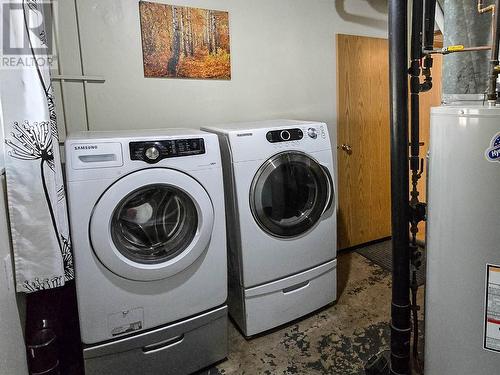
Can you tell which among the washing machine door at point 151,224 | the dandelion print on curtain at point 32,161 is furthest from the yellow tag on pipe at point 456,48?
the dandelion print on curtain at point 32,161

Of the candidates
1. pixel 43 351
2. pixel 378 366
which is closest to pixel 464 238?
pixel 378 366

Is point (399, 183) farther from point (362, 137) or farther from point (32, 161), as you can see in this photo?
point (362, 137)

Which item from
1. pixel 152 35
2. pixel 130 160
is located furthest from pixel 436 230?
pixel 152 35

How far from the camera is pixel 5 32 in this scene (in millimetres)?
1054

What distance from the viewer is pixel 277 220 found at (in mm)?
1813

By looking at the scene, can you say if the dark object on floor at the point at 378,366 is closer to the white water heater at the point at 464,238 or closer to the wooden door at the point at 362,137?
the white water heater at the point at 464,238

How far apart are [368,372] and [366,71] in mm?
2270

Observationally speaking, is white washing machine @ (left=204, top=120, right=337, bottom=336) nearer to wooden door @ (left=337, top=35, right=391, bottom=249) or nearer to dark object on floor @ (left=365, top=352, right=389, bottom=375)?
dark object on floor @ (left=365, top=352, right=389, bottom=375)

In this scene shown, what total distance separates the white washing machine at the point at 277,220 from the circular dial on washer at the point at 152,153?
40cm

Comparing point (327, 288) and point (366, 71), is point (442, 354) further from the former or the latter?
point (366, 71)

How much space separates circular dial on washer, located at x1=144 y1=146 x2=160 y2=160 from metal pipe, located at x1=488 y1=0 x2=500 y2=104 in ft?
4.03

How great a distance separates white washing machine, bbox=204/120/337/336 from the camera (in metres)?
1.68

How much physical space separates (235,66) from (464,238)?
5.81 feet

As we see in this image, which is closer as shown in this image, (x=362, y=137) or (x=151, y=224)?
(x=151, y=224)
